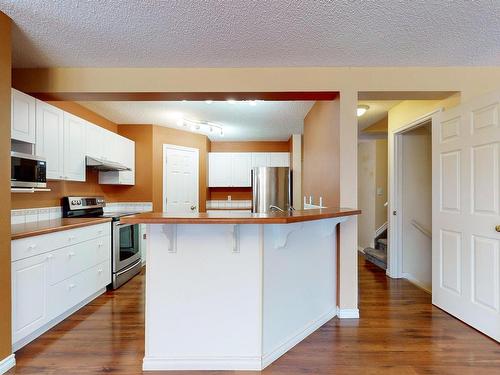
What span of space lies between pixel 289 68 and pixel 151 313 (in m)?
A: 2.36

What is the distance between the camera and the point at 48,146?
2826mm

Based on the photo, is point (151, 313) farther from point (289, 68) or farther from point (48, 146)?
point (289, 68)

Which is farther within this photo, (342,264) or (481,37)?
(342,264)

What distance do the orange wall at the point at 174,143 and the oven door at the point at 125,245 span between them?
899 mm

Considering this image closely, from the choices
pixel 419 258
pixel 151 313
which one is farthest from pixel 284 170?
pixel 151 313

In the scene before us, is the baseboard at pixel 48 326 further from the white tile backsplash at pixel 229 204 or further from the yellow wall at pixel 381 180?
the yellow wall at pixel 381 180

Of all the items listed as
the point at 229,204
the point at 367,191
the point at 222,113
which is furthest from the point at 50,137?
the point at 367,191

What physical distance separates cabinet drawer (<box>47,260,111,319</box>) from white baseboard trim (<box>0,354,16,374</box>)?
1.47ft

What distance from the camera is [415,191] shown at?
12.7ft

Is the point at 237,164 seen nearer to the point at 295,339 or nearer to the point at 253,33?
the point at 253,33

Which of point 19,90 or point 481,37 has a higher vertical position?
point 481,37

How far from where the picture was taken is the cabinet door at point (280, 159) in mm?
6066

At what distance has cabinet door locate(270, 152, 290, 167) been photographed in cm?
607

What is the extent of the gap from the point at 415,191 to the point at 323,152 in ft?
5.41
